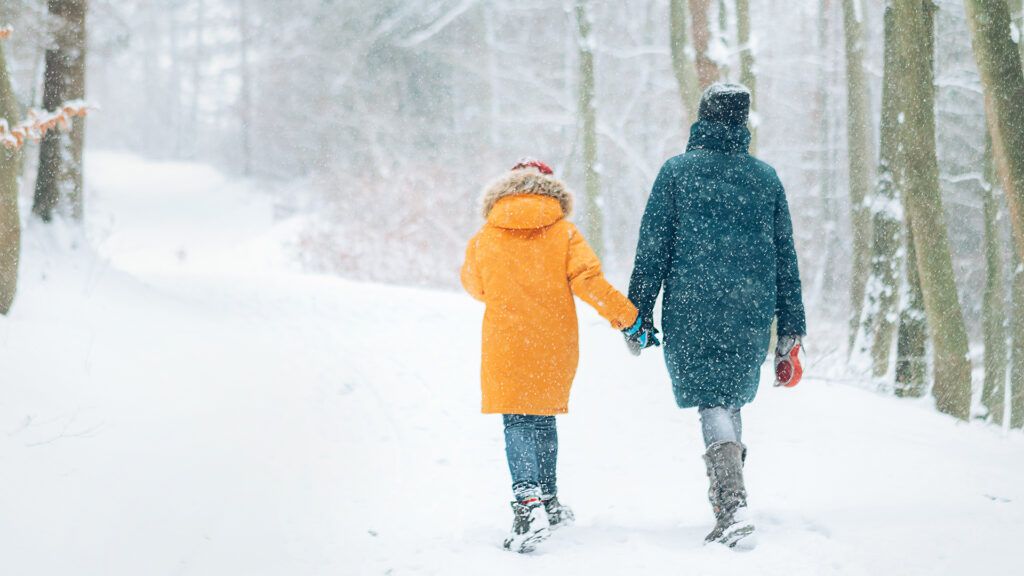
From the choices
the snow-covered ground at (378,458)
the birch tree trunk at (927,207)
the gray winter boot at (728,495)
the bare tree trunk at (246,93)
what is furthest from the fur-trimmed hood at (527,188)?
the bare tree trunk at (246,93)

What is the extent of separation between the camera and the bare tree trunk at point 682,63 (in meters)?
10.8

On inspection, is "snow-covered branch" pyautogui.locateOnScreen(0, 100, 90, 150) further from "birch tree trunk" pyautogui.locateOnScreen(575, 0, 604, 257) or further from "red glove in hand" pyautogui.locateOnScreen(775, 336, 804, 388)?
"birch tree trunk" pyautogui.locateOnScreen(575, 0, 604, 257)

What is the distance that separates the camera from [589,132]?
14.7 metres

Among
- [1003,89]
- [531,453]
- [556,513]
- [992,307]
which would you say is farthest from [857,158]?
[531,453]

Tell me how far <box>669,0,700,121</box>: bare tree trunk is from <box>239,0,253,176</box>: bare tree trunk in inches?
1081

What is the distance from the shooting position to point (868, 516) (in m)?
4.68

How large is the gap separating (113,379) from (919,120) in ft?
21.4

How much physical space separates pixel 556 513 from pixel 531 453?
0.39 m

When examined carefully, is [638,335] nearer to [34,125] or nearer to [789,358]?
[789,358]

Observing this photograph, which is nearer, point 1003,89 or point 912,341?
point 1003,89

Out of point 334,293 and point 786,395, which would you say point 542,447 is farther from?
point 334,293

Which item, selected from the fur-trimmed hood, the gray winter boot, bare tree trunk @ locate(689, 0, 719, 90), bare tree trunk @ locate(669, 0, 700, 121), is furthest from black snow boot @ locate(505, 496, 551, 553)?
bare tree trunk @ locate(669, 0, 700, 121)

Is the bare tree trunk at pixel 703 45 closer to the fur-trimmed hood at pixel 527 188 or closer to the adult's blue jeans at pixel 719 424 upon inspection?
the fur-trimmed hood at pixel 527 188

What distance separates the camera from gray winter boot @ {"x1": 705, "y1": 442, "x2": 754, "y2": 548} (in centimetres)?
409
